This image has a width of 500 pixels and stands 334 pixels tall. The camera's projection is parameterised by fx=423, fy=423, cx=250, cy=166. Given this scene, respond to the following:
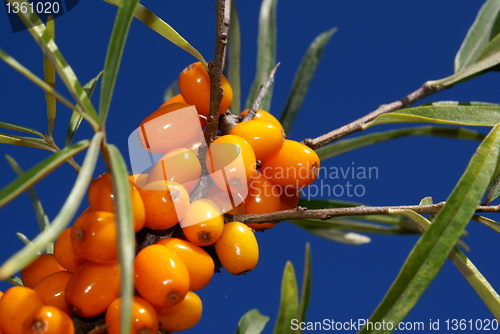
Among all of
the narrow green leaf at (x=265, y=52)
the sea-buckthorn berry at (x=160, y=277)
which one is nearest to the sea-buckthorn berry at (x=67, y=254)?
the sea-buckthorn berry at (x=160, y=277)

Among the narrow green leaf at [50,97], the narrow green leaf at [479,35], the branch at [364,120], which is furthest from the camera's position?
the narrow green leaf at [479,35]

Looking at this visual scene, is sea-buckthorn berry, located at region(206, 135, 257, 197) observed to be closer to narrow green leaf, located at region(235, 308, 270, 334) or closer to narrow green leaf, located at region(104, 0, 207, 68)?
narrow green leaf, located at region(104, 0, 207, 68)

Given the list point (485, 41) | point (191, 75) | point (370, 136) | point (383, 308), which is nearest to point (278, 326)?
point (383, 308)

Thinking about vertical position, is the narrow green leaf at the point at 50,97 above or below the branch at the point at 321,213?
above

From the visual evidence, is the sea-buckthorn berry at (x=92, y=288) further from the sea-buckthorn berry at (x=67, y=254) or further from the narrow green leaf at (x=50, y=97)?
the narrow green leaf at (x=50, y=97)

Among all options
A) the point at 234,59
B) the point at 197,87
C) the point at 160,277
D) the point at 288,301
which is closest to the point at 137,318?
the point at 160,277

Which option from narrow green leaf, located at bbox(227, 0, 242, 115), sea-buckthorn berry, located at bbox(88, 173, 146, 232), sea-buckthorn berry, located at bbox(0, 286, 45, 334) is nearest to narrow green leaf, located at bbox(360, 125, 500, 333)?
sea-buckthorn berry, located at bbox(88, 173, 146, 232)
